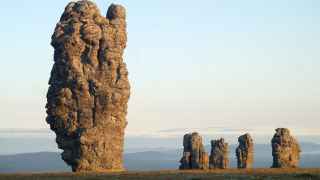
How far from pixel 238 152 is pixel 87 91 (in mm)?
35190

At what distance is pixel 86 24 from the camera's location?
3873 inches

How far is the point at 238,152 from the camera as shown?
12138 centimetres

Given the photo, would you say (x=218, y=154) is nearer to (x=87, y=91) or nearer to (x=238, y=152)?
(x=238, y=152)

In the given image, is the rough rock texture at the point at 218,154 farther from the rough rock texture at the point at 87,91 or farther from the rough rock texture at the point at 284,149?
the rough rock texture at the point at 87,91

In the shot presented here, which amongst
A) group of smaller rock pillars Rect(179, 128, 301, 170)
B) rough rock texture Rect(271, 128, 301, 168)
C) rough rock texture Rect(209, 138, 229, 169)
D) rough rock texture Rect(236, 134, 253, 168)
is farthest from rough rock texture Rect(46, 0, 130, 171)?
rough rock texture Rect(271, 128, 301, 168)

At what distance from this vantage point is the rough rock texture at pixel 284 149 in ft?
382

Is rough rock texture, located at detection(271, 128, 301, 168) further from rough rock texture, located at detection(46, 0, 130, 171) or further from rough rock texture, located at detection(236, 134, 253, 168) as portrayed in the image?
rough rock texture, located at detection(46, 0, 130, 171)

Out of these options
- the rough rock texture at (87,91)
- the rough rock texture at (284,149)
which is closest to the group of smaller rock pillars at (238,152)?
the rough rock texture at (284,149)

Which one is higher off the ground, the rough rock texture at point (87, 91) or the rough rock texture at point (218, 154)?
the rough rock texture at point (87, 91)

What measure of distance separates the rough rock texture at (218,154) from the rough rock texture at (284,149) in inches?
293

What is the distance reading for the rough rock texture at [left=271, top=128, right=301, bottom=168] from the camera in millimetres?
116375

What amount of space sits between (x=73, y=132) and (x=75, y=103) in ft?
11.8

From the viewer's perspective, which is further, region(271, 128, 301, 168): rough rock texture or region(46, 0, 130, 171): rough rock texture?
region(271, 128, 301, 168): rough rock texture

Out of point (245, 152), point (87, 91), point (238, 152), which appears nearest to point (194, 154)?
point (238, 152)
